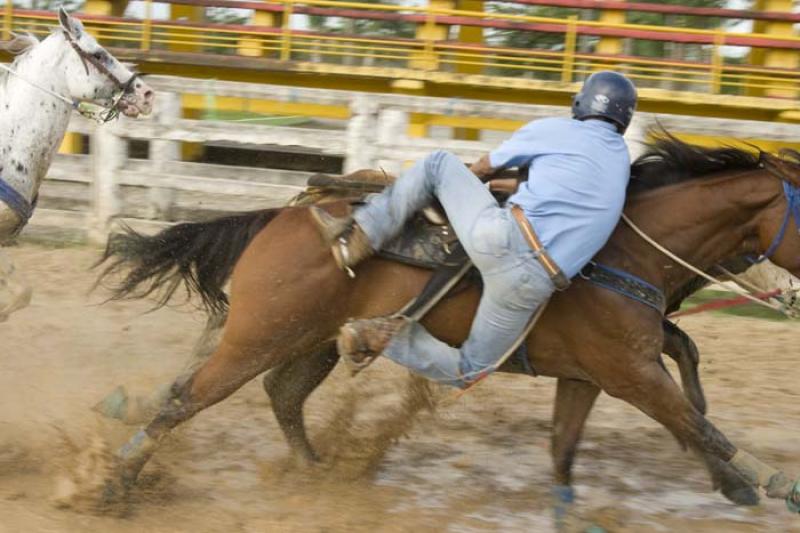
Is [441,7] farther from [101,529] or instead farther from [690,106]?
[101,529]

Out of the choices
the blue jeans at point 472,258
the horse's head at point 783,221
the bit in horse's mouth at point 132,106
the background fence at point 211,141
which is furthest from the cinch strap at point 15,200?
the background fence at point 211,141

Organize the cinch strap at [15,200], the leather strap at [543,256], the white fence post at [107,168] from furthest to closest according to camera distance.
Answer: the white fence post at [107,168], the cinch strap at [15,200], the leather strap at [543,256]

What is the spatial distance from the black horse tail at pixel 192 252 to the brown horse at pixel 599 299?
0.14 metres

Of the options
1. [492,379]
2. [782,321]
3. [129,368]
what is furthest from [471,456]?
[782,321]

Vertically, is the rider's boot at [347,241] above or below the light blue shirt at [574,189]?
below

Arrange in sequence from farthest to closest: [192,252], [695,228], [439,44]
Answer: [439,44] → [192,252] → [695,228]

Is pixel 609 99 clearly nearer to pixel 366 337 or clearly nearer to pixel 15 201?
pixel 366 337

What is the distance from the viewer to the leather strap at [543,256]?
379 centimetres

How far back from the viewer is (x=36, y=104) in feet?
16.9

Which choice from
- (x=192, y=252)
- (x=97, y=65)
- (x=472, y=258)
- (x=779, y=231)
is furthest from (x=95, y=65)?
(x=779, y=231)

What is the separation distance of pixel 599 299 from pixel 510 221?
48 centimetres

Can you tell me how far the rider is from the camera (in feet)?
12.5

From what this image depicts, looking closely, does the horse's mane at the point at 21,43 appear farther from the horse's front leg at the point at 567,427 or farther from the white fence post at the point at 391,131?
the white fence post at the point at 391,131

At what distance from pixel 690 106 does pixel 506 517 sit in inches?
366
